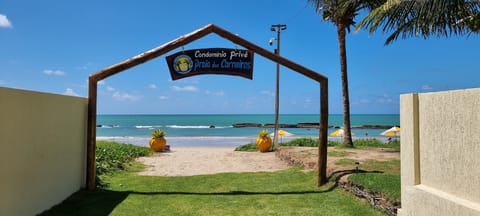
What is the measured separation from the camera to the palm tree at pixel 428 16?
8.46 meters

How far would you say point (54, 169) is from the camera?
5648 millimetres

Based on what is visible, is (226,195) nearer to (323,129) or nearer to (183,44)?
(323,129)

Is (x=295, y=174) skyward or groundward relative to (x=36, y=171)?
groundward

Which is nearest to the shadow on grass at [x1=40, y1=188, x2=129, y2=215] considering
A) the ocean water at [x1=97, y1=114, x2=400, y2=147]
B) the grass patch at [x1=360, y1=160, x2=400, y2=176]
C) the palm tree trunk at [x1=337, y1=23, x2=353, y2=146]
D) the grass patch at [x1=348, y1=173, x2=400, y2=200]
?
the grass patch at [x1=348, y1=173, x2=400, y2=200]

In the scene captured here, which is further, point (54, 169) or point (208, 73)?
point (208, 73)

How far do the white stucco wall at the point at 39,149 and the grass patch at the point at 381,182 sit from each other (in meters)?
4.86

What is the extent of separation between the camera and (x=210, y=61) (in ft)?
25.5

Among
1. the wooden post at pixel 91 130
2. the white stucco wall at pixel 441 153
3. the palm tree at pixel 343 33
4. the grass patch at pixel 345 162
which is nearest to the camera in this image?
the white stucco wall at pixel 441 153

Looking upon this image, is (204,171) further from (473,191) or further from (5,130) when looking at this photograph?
(473,191)

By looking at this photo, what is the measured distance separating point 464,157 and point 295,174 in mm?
5356

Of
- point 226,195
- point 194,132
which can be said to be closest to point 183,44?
point 226,195

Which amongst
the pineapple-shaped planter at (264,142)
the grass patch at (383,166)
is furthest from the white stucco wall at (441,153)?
the pineapple-shaped planter at (264,142)

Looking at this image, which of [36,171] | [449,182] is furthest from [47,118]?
[449,182]

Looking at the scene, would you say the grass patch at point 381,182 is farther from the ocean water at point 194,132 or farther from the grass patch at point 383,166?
the ocean water at point 194,132
